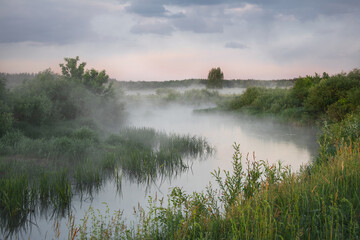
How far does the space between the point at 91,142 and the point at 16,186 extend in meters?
5.80

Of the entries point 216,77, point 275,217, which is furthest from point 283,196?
point 216,77

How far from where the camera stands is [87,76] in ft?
71.5

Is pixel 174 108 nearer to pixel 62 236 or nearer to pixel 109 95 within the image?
pixel 109 95

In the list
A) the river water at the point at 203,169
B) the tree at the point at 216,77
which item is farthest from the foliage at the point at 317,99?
the tree at the point at 216,77

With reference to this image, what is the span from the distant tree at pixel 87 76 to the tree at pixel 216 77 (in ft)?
150

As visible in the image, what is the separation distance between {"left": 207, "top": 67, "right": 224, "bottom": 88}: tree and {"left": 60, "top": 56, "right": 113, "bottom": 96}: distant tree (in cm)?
4557

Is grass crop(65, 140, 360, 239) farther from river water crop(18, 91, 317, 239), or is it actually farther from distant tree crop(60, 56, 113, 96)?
distant tree crop(60, 56, 113, 96)

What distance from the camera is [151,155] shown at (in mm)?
11445

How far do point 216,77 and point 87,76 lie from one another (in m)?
47.2

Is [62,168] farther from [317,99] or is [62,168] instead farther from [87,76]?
[317,99]

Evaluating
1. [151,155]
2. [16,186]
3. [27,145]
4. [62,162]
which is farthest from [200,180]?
[27,145]

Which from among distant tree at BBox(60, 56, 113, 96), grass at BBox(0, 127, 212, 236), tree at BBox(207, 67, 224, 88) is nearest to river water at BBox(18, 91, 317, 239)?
grass at BBox(0, 127, 212, 236)

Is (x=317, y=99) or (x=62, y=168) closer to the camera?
(x=62, y=168)

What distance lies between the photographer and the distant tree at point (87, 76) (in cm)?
2144
